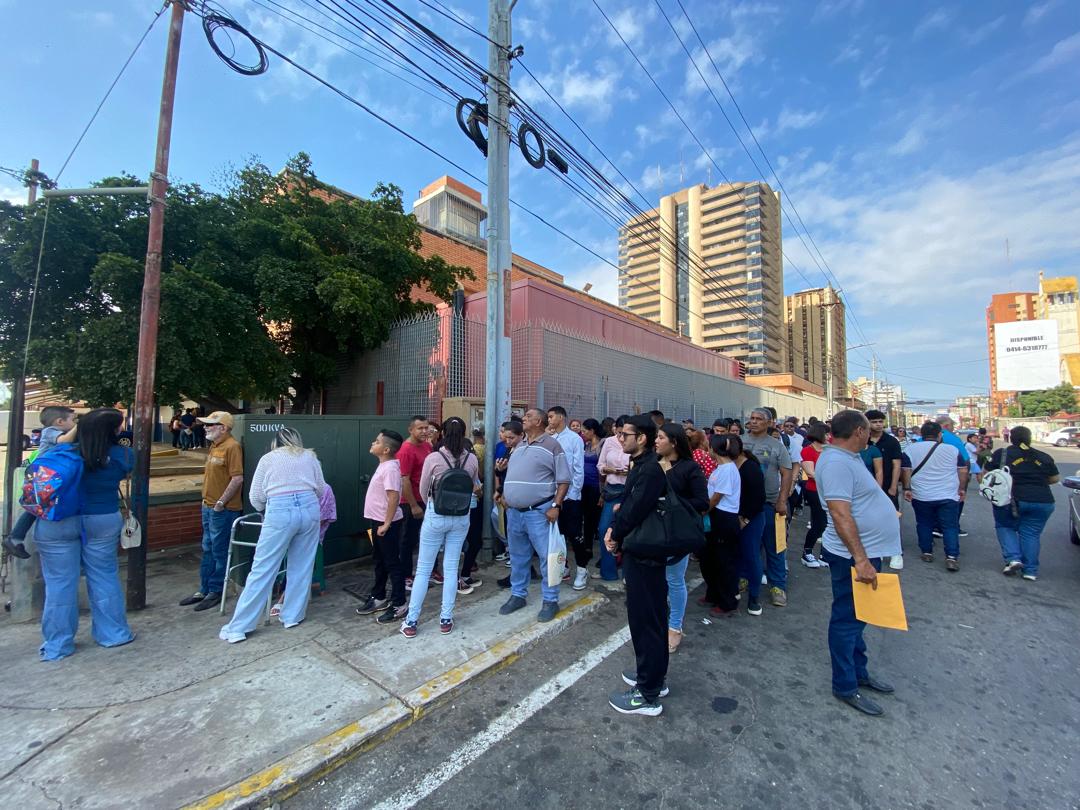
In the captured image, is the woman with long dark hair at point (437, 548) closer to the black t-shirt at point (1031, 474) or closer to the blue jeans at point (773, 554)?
the blue jeans at point (773, 554)

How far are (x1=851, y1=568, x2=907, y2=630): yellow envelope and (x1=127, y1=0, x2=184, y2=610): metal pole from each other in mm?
5637

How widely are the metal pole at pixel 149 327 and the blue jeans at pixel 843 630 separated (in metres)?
5.56

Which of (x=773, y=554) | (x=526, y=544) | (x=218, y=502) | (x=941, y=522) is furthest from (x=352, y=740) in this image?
(x=941, y=522)

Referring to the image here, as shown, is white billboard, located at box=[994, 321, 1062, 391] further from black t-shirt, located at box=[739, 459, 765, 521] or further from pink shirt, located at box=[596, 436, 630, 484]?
pink shirt, located at box=[596, 436, 630, 484]

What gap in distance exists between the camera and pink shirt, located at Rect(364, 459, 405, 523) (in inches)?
154

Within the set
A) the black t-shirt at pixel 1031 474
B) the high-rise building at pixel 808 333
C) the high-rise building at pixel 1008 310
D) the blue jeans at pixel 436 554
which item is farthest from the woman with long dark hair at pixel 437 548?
the high-rise building at pixel 1008 310

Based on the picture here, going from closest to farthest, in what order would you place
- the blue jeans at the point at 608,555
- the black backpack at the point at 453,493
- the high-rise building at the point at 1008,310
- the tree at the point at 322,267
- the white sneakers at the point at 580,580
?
1. the black backpack at the point at 453,493
2. the white sneakers at the point at 580,580
3. the blue jeans at the point at 608,555
4. the tree at the point at 322,267
5. the high-rise building at the point at 1008,310

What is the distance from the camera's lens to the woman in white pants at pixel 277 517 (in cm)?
360

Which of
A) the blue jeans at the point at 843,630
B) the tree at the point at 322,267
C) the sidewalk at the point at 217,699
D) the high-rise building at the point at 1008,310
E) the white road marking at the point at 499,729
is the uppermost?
the high-rise building at the point at 1008,310

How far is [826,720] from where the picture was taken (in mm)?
2682

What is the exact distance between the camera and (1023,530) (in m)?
5.04

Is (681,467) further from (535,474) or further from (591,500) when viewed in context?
(591,500)

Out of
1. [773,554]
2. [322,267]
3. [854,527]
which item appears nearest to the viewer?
[854,527]

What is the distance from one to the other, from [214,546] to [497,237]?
4.58m
